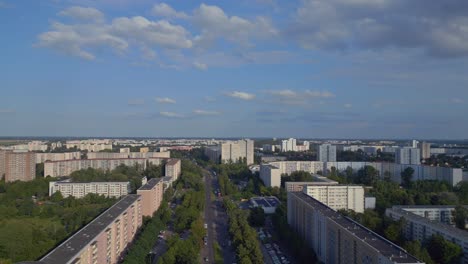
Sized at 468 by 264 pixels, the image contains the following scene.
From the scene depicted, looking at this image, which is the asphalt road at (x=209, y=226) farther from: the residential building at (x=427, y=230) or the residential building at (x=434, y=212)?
the residential building at (x=434, y=212)

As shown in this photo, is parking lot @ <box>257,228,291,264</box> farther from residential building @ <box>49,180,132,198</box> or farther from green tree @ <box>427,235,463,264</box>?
residential building @ <box>49,180,132,198</box>

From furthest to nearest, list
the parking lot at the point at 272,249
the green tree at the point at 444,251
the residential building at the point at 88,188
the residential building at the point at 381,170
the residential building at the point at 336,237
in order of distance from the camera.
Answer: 1. the residential building at the point at 381,170
2. the residential building at the point at 88,188
3. the parking lot at the point at 272,249
4. the green tree at the point at 444,251
5. the residential building at the point at 336,237

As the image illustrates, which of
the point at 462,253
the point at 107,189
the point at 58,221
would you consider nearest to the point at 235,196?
the point at 107,189

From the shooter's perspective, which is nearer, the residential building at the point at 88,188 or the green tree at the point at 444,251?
the green tree at the point at 444,251

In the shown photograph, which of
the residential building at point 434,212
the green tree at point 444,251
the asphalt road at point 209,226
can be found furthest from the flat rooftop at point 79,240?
the residential building at point 434,212

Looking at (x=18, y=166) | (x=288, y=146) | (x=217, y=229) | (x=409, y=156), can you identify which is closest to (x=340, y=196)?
(x=217, y=229)

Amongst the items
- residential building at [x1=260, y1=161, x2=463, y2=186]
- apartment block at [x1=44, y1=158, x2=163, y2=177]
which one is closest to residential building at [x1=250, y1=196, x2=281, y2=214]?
residential building at [x1=260, y1=161, x2=463, y2=186]

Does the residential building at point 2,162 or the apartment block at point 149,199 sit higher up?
the residential building at point 2,162

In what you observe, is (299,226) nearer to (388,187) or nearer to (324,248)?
(324,248)
